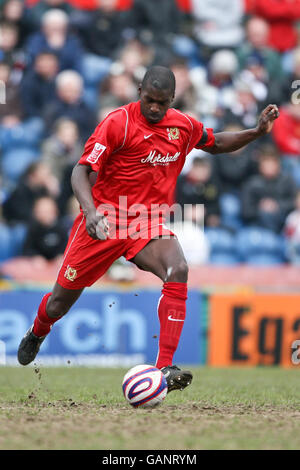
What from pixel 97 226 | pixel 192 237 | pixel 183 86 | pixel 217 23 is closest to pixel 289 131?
pixel 183 86

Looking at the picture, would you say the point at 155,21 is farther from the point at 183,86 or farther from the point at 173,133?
the point at 173,133

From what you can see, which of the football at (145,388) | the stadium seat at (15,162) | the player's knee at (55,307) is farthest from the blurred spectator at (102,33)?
the football at (145,388)

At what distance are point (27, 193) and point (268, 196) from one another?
3987 mm

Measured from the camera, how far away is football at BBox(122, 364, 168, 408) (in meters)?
6.25

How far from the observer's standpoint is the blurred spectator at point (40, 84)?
14.8 meters

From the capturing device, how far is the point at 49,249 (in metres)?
12.8

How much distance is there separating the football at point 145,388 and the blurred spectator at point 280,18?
42.2 ft

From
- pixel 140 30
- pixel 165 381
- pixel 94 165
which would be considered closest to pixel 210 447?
pixel 165 381

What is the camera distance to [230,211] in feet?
48.4

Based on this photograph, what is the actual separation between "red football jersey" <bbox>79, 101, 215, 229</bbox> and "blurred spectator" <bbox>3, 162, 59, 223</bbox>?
594 centimetres

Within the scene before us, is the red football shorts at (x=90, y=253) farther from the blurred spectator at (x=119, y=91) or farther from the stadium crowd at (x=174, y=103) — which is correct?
the blurred spectator at (x=119, y=91)

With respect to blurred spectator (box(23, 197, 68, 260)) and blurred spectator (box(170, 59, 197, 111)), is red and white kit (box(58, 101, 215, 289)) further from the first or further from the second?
blurred spectator (box(170, 59, 197, 111))

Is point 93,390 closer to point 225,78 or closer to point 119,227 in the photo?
point 119,227

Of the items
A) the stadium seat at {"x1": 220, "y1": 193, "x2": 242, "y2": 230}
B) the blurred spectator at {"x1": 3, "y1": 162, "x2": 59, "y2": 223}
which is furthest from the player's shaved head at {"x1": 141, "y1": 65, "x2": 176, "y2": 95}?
the stadium seat at {"x1": 220, "y1": 193, "x2": 242, "y2": 230}
